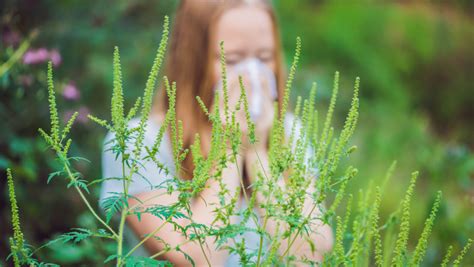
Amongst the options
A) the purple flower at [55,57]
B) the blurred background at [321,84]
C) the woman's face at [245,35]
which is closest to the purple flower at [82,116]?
the blurred background at [321,84]

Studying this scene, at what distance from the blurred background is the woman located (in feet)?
1.94

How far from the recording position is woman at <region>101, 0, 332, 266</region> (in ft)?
5.51

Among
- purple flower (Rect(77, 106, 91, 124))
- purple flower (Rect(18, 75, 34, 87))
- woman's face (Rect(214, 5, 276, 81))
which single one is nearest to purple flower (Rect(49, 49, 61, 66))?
purple flower (Rect(18, 75, 34, 87))

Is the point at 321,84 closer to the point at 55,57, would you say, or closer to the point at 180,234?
the point at 55,57

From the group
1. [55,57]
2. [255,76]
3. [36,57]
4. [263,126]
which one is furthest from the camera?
[55,57]

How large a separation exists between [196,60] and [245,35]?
0.80 ft

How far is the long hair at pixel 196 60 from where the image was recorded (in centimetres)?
188

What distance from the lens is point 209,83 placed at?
1886mm

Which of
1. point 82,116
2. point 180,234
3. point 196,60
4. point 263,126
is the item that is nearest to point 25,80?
point 82,116

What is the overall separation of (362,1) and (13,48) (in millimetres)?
4804

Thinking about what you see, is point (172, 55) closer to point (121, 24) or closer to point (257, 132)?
point (257, 132)

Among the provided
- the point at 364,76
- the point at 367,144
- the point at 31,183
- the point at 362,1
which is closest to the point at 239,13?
the point at 31,183

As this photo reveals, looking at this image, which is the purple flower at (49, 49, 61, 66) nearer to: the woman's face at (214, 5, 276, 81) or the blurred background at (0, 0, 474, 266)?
the blurred background at (0, 0, 474, 266)

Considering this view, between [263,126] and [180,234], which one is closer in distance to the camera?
[180,234]
